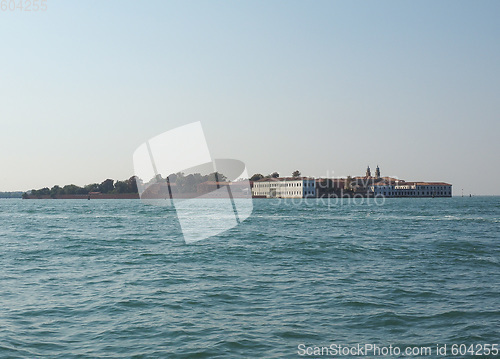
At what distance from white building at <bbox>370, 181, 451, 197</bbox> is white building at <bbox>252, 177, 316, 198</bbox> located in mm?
18725

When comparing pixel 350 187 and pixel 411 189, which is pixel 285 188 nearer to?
pixel 350 187

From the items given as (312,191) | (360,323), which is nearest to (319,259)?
(360,323)

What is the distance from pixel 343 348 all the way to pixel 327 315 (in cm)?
139

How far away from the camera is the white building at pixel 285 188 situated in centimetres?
11581

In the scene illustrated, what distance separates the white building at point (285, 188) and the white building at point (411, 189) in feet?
61.4

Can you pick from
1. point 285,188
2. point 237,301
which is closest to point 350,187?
point 285,188

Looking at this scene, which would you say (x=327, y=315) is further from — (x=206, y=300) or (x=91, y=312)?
(x=91, y=312)

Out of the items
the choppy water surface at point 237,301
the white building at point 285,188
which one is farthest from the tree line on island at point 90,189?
the choppy water surface at point 237,301

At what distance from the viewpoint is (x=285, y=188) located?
398 ft

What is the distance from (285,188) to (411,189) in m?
34.4

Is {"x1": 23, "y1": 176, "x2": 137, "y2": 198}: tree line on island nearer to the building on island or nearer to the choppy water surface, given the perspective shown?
the building on island

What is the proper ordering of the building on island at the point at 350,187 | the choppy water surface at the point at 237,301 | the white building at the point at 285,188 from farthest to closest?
1. the building on island at the point at 350,187
2. the white building at the point at 285,188
3. the choppy water surface at the point at 237,301

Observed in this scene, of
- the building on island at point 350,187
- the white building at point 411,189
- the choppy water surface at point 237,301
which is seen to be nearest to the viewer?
the choppy water surface at point 237,301

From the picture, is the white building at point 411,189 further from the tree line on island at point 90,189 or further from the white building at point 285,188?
the tree line on island at point 90,189
